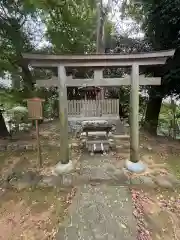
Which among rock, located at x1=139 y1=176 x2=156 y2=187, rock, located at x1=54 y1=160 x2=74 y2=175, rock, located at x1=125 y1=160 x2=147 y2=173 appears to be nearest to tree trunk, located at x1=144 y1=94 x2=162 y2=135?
rock, located at x1=125 y1=160 x2=147 y2=173

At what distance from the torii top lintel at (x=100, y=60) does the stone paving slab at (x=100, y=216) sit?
9.09ft

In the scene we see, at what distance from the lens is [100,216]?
12.4 ft

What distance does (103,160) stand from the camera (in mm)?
6191

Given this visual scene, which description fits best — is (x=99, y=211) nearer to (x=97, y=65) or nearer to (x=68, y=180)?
(x=68, y=180)

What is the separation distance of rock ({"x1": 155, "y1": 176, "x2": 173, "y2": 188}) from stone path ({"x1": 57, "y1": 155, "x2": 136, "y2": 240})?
2.62 feet

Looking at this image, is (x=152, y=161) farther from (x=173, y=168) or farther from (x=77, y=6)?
(x=77, y=6)

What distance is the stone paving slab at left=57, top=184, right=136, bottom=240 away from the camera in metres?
3.36

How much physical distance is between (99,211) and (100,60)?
10.5 feet

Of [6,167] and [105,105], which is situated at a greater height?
[105,105]

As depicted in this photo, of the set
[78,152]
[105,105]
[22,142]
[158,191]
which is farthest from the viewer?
[22,142]

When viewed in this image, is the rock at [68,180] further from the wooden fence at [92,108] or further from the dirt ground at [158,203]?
the wooden fence at [92,108]

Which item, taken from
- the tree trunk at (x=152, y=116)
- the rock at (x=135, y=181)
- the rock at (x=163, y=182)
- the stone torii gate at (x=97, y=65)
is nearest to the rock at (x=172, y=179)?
the rock at (x=163, y=182)

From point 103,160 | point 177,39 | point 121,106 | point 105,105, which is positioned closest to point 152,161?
point 103,160

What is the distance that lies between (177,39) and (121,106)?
5069 millimetres
